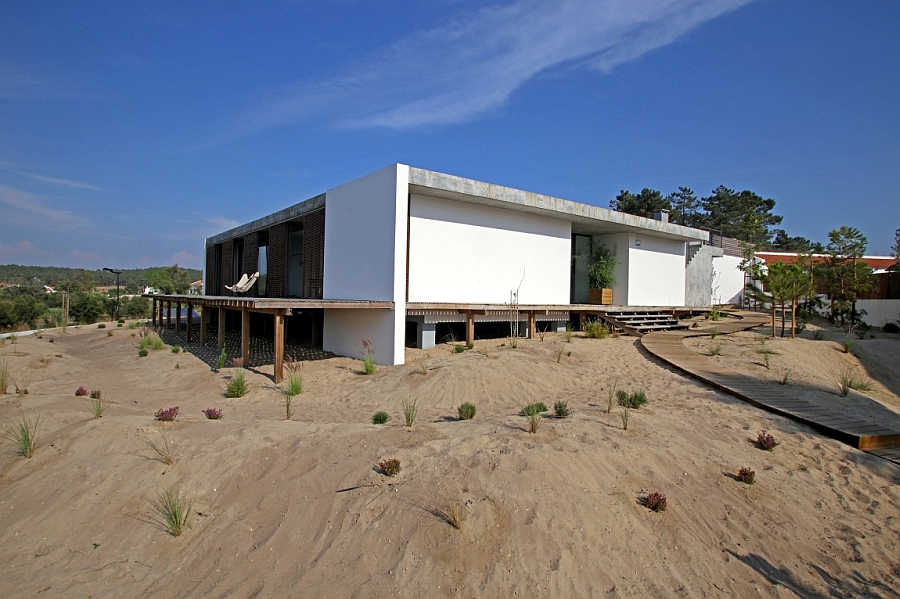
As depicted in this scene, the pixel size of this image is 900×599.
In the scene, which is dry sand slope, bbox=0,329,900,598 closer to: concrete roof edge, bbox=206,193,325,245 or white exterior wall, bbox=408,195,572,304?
Result: white exterior wall, bbox=408,195,572,304

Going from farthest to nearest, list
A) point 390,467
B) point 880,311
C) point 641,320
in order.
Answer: point 880,311, point 641,320, point 390,467

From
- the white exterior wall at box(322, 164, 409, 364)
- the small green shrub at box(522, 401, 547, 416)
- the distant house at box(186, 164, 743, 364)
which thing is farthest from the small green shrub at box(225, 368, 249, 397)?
the small green shrub at box(522, 401, 547, 416)

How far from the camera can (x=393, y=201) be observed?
11.0 m

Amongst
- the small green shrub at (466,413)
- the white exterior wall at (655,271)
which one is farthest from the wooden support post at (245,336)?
the white exterior wall at (655,271)

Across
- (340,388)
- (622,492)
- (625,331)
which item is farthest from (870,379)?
(340,388)

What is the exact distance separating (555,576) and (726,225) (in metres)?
44.5

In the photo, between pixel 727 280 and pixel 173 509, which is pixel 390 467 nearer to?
pixel 173 509

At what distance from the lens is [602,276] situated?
17.5m

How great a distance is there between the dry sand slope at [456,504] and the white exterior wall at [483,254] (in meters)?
5.83

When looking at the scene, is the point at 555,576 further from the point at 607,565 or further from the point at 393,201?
the point at 393,201

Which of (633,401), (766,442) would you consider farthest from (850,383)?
(633,401)

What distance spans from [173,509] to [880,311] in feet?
80.5

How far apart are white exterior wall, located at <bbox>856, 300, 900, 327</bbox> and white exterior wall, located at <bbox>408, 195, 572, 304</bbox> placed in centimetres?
1233

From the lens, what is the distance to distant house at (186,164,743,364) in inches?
445
